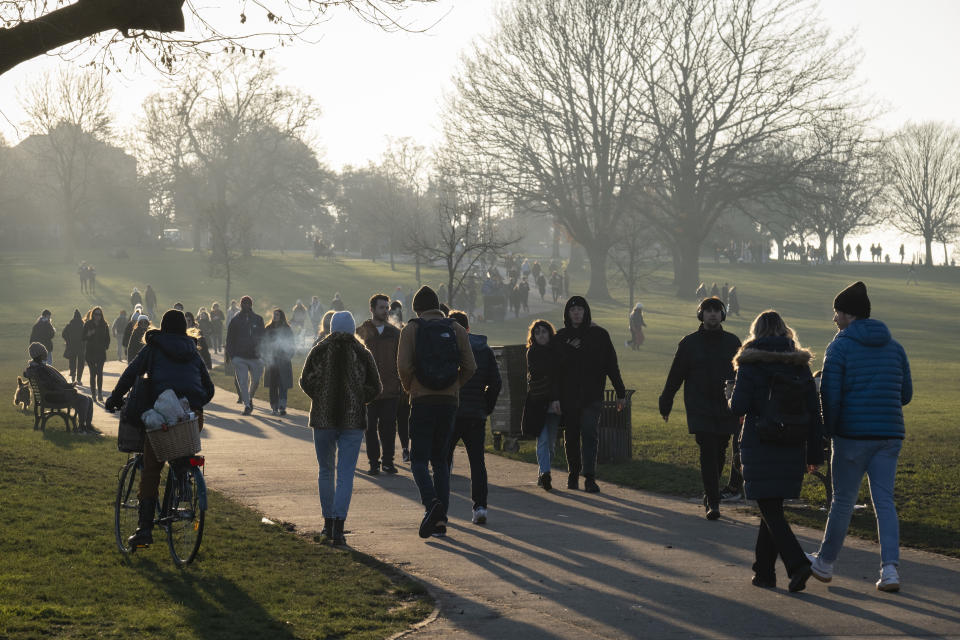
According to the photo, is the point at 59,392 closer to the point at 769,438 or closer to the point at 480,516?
the point at 480,516

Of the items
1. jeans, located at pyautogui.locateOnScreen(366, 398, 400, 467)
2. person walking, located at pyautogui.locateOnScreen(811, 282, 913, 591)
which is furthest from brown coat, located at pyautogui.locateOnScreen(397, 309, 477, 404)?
jeans, located at pyautogui.locateOnScreen(366, 398, 400, 467)

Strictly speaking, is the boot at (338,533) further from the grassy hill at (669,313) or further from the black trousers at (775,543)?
the grassy hill at (669,313)

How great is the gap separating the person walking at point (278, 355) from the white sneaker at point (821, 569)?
42.0 ft

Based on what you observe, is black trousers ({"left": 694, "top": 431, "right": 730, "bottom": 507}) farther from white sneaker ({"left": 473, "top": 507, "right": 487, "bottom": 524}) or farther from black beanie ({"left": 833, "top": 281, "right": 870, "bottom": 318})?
black beanie ({"left": 833, "top": 281, "right": 870, "bottom": 318})

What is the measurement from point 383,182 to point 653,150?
67576 mm

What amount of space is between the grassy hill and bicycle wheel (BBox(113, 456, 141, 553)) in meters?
5.23

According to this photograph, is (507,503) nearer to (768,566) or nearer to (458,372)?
(458,372)

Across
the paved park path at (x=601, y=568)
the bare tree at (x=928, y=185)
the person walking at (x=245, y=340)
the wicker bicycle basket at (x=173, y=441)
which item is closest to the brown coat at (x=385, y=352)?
the paved park path at (x=601, y=568)

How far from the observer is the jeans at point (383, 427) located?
1265 centimetres

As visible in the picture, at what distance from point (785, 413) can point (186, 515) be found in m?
3.80

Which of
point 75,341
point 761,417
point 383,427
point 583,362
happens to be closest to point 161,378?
point 761,417

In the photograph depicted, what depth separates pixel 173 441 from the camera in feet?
24.9

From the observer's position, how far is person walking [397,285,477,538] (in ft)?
29.4

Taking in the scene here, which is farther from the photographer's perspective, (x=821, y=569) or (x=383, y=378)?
(x=383, y=378)
